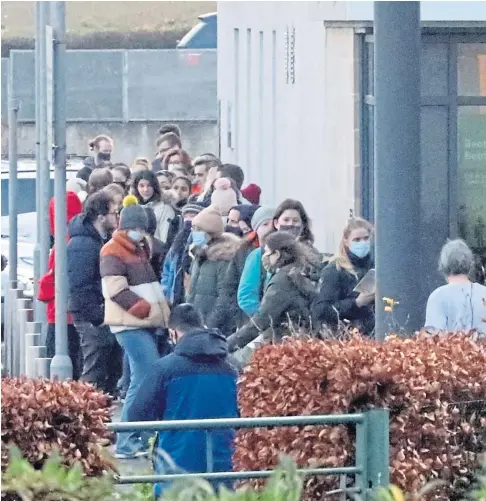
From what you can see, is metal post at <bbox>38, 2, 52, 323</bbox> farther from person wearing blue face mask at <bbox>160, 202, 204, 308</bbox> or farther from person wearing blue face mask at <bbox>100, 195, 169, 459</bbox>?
person wearing blue face mask at <bbox>160, 202, 204, 308</bbox>

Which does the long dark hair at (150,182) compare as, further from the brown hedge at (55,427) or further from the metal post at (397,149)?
the brown hedge at (55,427)

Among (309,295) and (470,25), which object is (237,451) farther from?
(470,25)

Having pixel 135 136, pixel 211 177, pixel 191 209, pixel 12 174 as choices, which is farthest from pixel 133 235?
pixel 135 136

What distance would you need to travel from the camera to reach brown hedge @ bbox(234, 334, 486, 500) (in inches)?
210

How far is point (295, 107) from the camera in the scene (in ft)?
53.7

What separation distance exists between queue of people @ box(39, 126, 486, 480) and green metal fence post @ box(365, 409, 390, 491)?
4.25ft

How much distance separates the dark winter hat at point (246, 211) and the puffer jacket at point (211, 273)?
1.23m

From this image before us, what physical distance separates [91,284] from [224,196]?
75.3 inches

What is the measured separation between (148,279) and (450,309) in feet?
8.96

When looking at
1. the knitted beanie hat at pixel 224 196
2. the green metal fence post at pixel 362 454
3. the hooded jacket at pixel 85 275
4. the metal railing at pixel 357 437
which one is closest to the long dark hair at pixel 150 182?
the knitted beanie hat at pixel 224 196

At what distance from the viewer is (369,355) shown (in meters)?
5.46

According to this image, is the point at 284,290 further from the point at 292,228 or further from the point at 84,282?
the point at 84,282

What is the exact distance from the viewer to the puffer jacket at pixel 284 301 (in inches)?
335

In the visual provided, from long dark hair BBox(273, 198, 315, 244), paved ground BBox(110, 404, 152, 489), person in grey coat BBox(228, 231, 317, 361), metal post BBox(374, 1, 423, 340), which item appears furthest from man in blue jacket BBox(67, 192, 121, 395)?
metal post BBox(374, 1, 423, 340)
